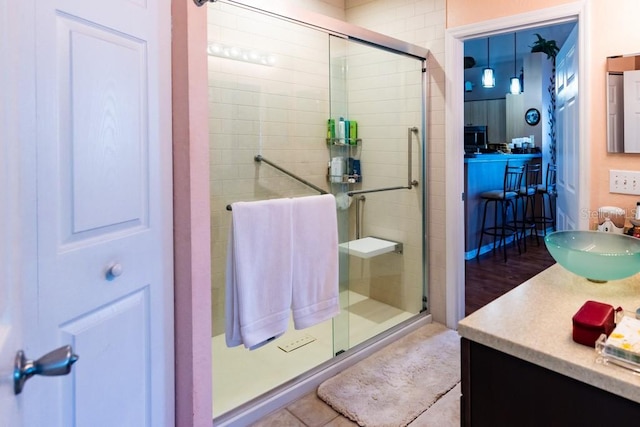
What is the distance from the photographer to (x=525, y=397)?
98 cm

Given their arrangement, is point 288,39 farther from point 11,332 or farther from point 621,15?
point 11,332

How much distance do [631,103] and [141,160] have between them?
2186mm

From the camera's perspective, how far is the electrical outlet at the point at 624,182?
2.04 meters

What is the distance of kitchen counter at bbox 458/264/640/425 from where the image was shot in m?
0.85

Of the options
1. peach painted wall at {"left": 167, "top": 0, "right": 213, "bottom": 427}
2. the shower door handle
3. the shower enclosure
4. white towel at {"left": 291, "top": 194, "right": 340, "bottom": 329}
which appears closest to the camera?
peach painted wall at {"left": 167, "top": 0, "right": 213, "bottom": 427}

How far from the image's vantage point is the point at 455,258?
3000 millimetres

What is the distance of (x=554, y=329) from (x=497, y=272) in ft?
11.6

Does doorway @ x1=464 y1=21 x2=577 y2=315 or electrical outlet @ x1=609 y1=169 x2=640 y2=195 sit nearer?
electrical outlet @ x1=609 y1=169 x2=640 y2=195

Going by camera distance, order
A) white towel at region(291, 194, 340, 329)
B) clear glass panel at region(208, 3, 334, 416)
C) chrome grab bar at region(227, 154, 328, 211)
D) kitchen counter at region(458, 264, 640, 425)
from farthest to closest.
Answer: chrome grab bar at region(227, 154, 328, 211) < clear glass panel at region(208, 3, 334, 416) < white towel at region(291, 194, 340, 329) < kitchen counter at region(458, 264, 640, 425)

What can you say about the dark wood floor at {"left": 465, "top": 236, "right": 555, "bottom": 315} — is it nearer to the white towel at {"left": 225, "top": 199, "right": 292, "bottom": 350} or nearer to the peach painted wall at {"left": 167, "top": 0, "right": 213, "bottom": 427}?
the white towel at {"left": 225, "top": 199, "right": 292, "bottom": 350}

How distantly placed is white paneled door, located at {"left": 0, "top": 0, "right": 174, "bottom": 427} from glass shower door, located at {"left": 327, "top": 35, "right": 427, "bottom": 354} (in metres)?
1.69

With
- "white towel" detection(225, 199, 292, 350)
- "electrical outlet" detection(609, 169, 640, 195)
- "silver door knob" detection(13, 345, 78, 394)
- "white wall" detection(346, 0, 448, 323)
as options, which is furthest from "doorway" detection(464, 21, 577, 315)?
"silver door knob" detection(13, 345, 78, 394)

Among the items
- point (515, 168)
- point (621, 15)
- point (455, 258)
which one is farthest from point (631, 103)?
point (515, 168)

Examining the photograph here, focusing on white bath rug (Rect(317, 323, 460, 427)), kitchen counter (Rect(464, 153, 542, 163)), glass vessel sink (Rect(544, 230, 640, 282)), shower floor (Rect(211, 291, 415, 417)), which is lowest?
white bath rug (Rect(317, 323, 460, 427))
